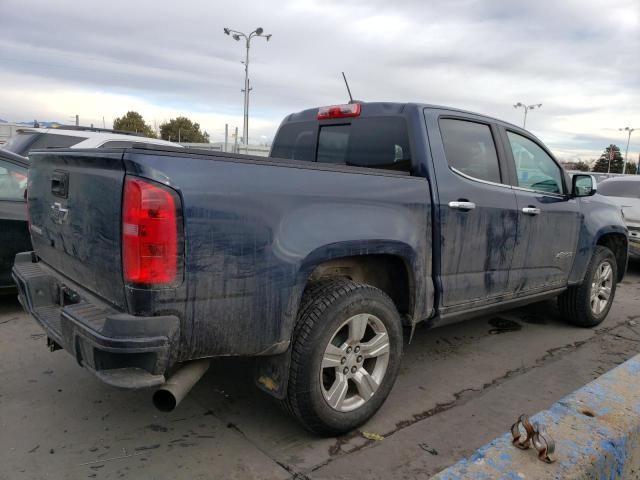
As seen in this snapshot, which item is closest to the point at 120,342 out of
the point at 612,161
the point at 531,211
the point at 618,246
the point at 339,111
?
the point at 339,111

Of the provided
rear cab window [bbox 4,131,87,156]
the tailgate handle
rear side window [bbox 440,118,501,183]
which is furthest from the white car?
rear side window [bbox 440,118,501,183]

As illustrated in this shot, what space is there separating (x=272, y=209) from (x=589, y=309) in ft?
13.1

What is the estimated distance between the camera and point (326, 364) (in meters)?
2.71

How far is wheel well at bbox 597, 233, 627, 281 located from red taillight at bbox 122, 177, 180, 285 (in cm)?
469

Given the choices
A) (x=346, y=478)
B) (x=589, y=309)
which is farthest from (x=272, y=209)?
(x=589, y=309)

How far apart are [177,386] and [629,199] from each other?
28.6 feet

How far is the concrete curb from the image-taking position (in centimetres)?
183

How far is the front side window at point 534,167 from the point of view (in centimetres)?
416

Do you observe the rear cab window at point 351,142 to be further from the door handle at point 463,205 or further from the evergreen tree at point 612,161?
the evergreen tree at point 612,161

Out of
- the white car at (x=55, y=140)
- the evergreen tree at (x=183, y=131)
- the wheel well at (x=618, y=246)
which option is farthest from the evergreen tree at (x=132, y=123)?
the wheel well at (x=618, y=246)

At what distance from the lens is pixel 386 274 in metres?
3.31

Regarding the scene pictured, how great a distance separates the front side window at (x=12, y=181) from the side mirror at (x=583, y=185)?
495 centimetres

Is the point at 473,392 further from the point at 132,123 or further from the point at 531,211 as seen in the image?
the point at 132,123

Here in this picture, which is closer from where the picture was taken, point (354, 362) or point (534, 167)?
point (354, 362)
